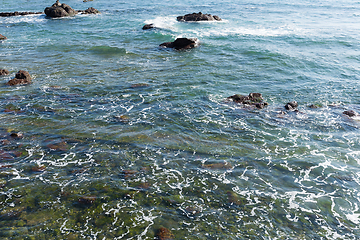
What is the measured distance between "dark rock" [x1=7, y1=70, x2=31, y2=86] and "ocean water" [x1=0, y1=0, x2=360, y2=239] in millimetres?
833

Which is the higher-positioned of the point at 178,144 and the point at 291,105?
the point at 291,105

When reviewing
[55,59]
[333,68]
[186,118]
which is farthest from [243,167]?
[55,59]

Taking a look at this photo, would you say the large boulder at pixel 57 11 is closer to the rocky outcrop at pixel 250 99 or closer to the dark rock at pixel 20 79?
the dark rock at pixel 20 79

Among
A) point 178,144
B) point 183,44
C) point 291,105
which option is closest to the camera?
point 178,144

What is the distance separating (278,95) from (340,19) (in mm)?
36109

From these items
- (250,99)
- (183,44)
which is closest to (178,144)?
(250,99)

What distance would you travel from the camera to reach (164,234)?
835 cm

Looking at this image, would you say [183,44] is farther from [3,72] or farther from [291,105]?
[3,72]

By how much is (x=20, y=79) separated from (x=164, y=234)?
1713cm

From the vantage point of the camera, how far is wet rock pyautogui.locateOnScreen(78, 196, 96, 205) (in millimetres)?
9339

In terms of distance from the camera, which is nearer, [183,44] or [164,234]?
[164,234]

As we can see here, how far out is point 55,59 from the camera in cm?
2483

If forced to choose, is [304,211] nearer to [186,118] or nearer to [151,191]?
[151,191]

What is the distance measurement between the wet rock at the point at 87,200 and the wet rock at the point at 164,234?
9.01ft
